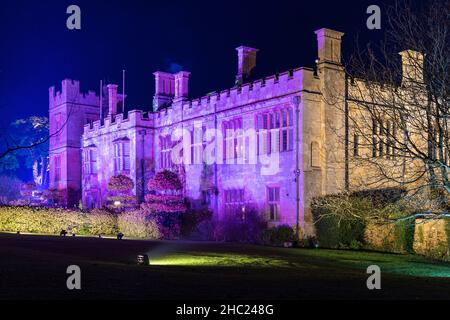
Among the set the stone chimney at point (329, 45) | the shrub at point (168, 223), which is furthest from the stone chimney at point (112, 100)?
the stone chimney at point (329, 45)

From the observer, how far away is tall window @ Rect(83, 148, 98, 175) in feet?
119

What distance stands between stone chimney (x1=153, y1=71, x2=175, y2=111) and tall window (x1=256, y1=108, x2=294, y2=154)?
393 inches

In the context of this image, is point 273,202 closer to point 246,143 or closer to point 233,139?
point 246,143

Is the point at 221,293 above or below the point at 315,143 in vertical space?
below

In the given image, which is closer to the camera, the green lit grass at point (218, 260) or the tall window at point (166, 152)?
the green lit grass at point (218, 260)

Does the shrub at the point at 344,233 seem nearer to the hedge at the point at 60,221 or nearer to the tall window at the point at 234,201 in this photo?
the tall window at the point at 234,201

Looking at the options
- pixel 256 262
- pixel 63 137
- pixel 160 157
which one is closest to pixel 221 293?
pixel 256 262

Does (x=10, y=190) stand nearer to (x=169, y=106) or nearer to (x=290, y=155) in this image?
(x=169, y=106)

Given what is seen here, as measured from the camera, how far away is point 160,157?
104 feet

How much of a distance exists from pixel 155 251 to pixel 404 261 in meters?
7.42

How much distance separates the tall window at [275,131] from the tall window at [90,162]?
14.3m

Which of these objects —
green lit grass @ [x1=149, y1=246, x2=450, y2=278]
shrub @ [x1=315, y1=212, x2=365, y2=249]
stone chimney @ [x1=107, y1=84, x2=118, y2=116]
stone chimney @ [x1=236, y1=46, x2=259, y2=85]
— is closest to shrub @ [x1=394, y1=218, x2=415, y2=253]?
green lit grass @ [x1=149, y1=246, x2=450, y2=278]

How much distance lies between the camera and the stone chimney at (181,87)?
100 ft

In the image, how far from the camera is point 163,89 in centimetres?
3466
